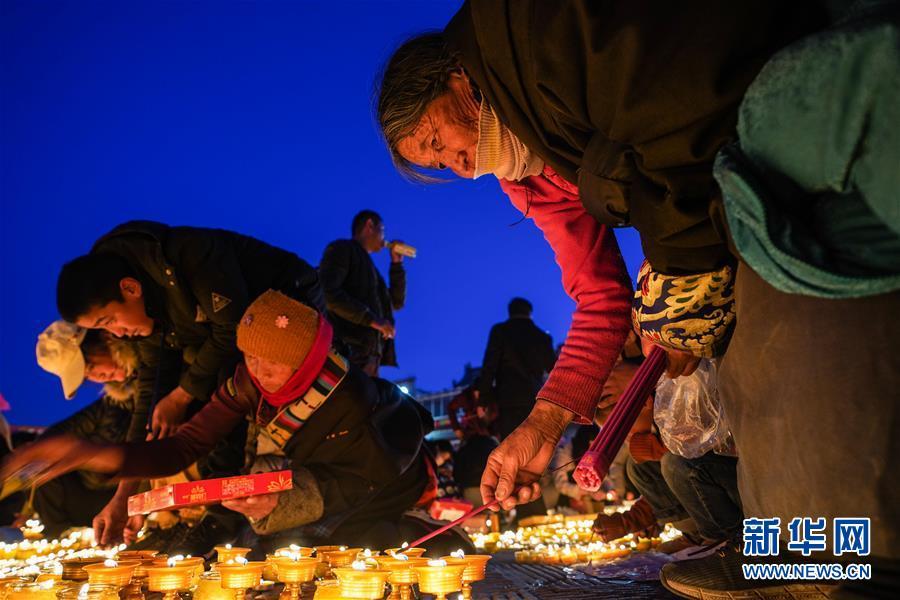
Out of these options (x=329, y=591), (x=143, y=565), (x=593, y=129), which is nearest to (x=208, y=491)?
(x=143, y=565)

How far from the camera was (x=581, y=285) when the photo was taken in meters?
1.85

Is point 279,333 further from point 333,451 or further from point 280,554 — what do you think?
point 280,554

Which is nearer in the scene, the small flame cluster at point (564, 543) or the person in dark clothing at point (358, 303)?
the small flame cluster at point (564, 543)

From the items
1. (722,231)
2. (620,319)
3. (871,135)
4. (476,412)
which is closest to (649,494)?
(620,319)

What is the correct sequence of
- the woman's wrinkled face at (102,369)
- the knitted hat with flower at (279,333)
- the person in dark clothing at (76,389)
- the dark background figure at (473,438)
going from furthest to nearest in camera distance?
the dark background figure at (473,438) < the woman's wrinkled face at (102,369) < the person in dark clothing at (76,389) < the knitted hat with flower at (279,333)

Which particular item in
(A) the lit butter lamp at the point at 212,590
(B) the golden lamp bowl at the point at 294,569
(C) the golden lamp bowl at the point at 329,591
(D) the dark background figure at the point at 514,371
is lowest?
(A) the lit butter lamp at the point at 212,590

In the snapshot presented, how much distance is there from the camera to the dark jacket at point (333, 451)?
2896mm

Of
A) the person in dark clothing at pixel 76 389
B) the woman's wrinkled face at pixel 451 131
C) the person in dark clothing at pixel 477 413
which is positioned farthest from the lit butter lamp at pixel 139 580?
the person in dark clothing at pixel 477 413

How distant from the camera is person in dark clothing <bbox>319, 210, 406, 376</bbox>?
207 inches

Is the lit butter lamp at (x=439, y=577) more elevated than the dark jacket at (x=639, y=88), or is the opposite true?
the dark jacket at (x=639, y=88)

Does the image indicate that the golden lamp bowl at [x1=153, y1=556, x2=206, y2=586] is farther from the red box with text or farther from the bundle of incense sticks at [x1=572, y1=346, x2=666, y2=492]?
the bundle of incense sticks at [x1=572, y1=346, x2=666, y2=492]

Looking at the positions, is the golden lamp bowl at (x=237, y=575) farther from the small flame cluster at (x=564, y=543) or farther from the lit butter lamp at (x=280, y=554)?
the small flame cluster at (x=564, y=543)

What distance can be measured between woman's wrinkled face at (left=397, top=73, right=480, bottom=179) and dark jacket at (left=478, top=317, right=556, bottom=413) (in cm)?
437

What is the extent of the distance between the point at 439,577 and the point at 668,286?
0.85 meters
